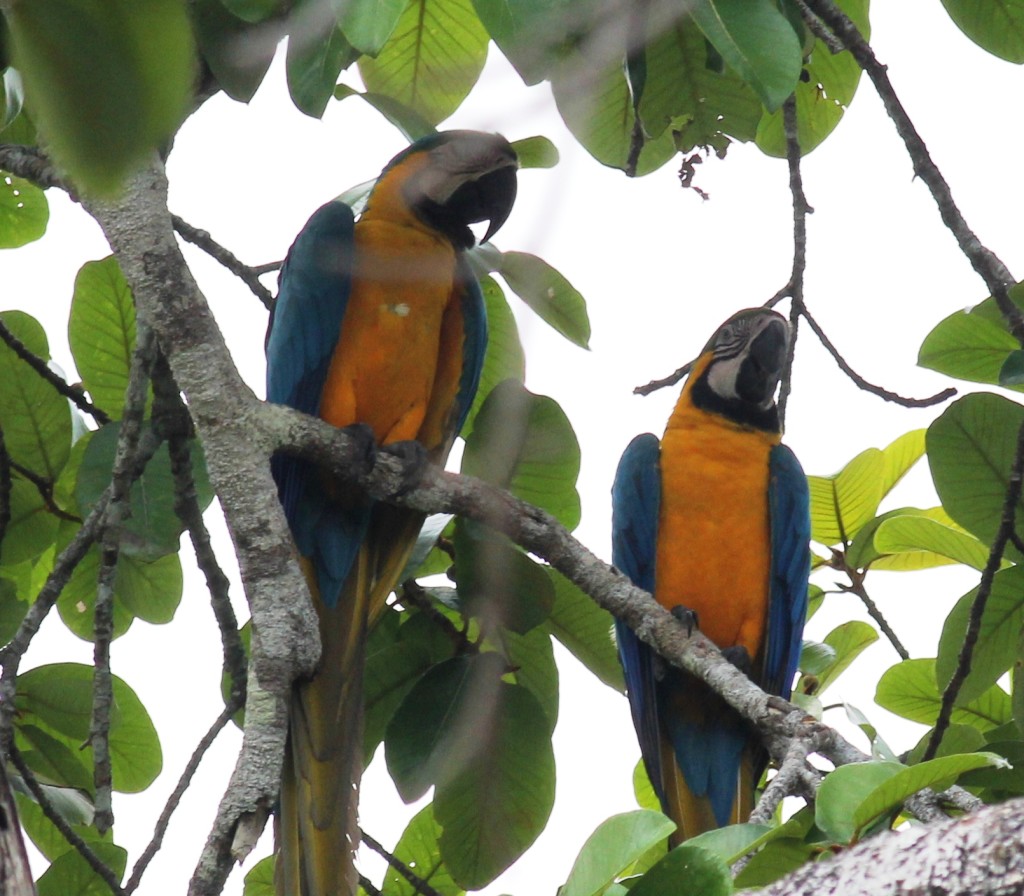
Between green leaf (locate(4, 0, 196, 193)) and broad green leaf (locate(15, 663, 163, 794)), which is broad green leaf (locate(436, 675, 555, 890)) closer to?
broad green leaf (locate(15, 663, 163, 794))

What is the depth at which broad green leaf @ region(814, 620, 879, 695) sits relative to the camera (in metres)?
2.45

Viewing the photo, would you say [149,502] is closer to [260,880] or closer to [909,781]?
[260,880]

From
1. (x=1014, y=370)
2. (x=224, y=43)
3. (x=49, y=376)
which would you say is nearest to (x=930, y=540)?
(x=1014, y=370)

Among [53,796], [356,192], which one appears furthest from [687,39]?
[53,796]

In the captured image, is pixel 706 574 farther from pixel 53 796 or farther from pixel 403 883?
pixel 53 796

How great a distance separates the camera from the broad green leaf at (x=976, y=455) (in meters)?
1.95

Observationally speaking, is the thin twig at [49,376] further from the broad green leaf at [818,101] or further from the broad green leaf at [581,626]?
the broad green leaf at [818,101]

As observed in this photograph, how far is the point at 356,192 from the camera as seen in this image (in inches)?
93.4

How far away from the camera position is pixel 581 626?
2.11 metres

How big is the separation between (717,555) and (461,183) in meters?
0.96

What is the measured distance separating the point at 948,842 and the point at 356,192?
2.06 meters

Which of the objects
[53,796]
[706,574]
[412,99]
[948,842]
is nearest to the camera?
[948,842]

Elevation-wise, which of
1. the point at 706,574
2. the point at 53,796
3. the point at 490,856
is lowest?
the point at 490,856

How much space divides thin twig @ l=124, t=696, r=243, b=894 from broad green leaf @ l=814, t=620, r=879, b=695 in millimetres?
1228
